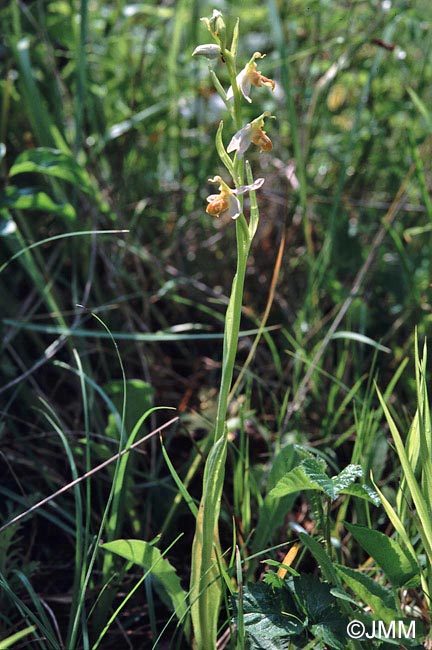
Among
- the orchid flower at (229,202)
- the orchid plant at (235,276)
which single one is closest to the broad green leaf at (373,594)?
the orchid plant at (235,276)

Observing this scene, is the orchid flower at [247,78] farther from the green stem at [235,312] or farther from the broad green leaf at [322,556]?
the broad green leaf at [322,556]

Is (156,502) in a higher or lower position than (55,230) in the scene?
lower

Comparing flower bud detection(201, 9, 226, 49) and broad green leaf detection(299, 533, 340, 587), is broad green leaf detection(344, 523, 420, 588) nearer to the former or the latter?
broad green leaf detection(299, 533, 340, 587)

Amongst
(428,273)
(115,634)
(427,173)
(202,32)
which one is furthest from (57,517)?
(202,32)

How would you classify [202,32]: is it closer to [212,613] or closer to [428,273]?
[428,273]

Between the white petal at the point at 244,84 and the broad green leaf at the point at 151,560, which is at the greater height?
the white petal at the point at 244,84

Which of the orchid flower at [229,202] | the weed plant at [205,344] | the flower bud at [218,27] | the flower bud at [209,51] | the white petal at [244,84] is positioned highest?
the flower bud at [218,27]

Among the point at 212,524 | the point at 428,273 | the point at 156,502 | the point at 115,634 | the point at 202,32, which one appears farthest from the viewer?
the point at 202,32

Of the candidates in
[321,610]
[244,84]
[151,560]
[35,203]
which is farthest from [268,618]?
[35,203]
